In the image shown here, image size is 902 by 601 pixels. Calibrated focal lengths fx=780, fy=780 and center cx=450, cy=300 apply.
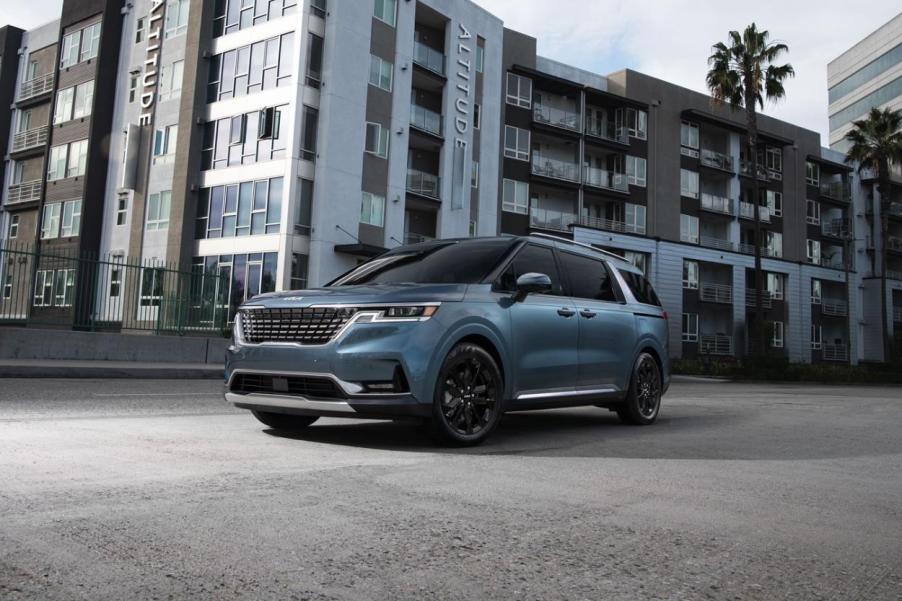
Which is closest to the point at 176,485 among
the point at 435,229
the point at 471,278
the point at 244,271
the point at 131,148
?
the point at 471,278

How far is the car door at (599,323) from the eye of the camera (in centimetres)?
773

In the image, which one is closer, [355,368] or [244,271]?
[355,368]

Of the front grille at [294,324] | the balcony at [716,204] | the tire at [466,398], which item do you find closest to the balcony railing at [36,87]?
the balcony at [716,204]

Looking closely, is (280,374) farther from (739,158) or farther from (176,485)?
(739,158)

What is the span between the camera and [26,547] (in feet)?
9.76

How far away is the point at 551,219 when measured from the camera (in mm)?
42656

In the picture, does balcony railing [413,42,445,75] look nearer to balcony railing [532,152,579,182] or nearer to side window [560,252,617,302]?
balcony railing [532,152,579,182]

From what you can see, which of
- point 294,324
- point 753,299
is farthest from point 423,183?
point 294,324

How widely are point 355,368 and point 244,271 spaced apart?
88.6 feet

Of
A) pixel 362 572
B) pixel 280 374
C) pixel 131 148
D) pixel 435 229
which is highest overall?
pixel 131 148

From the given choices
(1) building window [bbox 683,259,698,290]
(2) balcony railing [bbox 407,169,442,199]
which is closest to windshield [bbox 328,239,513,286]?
(2) balcony railing [bbox 407,169,442,199]

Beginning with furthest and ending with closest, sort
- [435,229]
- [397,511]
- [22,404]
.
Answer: [435,229], [22,404], [397,511]

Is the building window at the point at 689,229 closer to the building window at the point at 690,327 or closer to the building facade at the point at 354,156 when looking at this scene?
the building facade at the point at 354,156

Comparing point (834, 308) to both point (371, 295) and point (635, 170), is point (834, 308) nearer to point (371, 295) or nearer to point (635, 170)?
point (635, 170)
